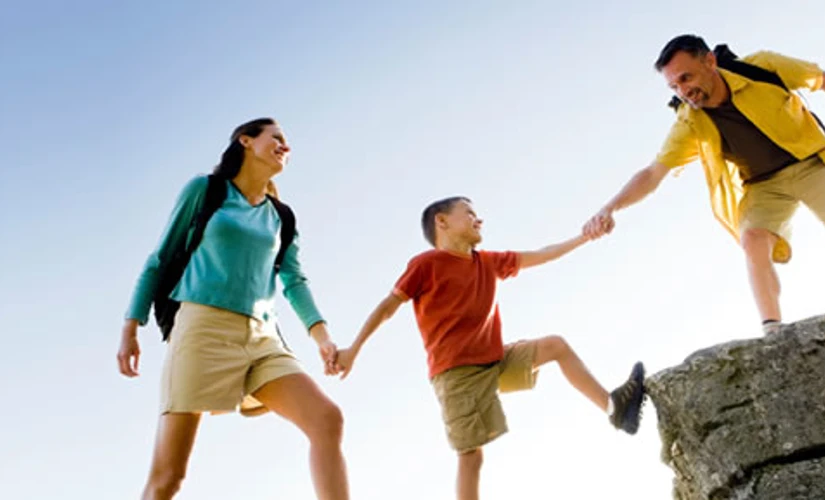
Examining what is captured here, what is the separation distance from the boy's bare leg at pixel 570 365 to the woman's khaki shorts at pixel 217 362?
2.30m

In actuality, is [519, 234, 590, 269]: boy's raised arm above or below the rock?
above

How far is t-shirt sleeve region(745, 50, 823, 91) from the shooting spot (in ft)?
20.4

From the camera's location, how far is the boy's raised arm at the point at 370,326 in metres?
6.41

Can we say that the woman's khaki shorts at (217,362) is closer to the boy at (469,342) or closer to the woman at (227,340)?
the woman at (227,340)

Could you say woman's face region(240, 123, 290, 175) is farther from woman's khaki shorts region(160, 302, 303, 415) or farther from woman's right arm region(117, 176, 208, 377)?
woman's khaki shorts region(160, 302, 303, 415)

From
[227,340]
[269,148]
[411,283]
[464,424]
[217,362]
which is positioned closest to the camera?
[217,362]

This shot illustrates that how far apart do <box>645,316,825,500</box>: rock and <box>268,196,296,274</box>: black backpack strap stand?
280cm

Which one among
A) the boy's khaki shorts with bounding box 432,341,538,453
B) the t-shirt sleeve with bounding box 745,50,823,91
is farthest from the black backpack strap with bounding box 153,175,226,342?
the t-shirt sleeve with bounding box 745,50,823,91

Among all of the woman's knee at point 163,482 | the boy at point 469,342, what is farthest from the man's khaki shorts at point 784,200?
the woman's knee at point 163,482

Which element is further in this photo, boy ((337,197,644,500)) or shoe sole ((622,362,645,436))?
boy ((337,197,644,500))

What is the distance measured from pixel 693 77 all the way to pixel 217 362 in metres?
3.98

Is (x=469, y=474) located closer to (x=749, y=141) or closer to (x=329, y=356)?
Answer: (x=329, y=356)

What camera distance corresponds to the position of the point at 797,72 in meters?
6.22

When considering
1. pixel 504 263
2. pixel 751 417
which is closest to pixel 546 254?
pixel 504 263
